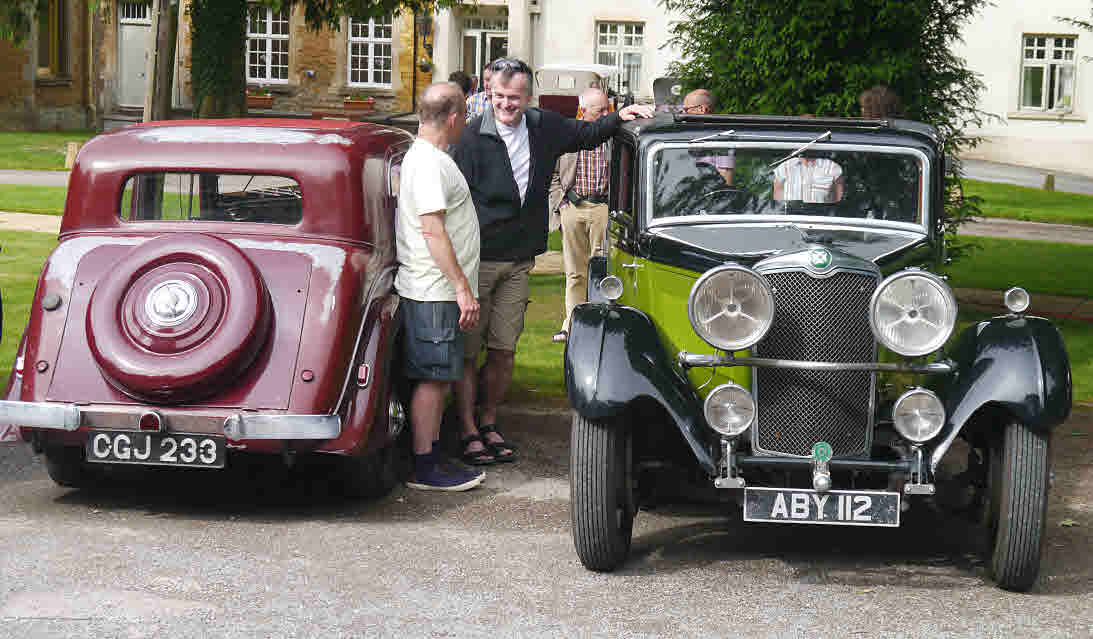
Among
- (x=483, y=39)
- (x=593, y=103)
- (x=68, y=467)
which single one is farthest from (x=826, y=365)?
(x=483, y=39)

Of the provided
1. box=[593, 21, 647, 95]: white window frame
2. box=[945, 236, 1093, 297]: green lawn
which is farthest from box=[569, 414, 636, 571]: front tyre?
box=[593, 21, 647, 95]: white window frame

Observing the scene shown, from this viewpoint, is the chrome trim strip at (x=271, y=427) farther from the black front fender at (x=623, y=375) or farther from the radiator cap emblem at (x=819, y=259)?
the radiator cap emblem at (x=819, y=259)

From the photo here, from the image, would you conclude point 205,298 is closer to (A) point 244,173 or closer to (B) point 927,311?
(A) point 244,173

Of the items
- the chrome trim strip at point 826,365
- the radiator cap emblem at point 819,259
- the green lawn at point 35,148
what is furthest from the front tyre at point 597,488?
the green lawn at point 35,148

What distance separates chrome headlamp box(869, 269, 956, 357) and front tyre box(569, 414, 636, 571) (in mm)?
1088

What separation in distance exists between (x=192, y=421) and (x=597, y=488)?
5.94 feet

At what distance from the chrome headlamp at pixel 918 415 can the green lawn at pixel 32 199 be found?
14927mm

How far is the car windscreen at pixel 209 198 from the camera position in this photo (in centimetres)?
703

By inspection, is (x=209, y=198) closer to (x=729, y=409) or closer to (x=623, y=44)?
(x=729, y=409)

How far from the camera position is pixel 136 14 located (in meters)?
41.9

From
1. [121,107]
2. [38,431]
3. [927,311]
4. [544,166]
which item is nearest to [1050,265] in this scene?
[544,166]

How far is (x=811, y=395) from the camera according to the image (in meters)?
5.84

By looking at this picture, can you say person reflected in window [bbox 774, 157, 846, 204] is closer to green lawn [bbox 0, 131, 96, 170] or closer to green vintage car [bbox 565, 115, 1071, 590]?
green vintage car [bbox 565, 115, 1071, 590]

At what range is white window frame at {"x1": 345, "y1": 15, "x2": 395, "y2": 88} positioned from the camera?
41.3 metres
